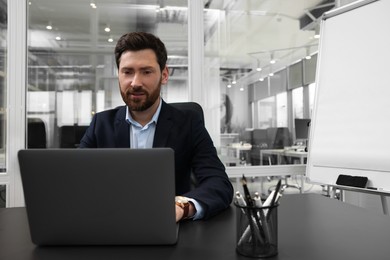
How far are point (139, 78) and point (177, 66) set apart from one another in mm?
1747

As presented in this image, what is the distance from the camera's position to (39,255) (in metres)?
0.67

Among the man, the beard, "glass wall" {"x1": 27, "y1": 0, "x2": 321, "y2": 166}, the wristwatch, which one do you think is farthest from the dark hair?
"glass wall" {"x1": 27, "y1": 0, "x2": 321, "y2": 166}

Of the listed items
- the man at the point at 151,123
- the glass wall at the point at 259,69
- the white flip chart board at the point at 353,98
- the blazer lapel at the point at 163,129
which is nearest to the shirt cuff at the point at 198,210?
the man at the point at 151,123

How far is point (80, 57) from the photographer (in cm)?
290

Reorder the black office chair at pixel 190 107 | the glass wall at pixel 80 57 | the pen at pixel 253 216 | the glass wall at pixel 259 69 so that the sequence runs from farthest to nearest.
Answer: the glass wall at pixel 259 69
the glass wall at pixel 80 57
the black office chair at pixel 190 107
the pen at pixel 253 216

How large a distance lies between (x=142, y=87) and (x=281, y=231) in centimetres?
71

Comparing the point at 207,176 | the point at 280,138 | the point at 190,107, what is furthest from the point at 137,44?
the point at 280,138

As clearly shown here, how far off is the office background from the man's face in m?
1.58

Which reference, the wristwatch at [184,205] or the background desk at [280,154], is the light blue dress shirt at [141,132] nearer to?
the wristwatch at [184,205]

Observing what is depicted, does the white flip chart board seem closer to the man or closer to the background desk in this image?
the background desk

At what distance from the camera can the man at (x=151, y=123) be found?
1.21 metres

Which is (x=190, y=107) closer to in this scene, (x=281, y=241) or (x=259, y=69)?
(x=281, y=241)

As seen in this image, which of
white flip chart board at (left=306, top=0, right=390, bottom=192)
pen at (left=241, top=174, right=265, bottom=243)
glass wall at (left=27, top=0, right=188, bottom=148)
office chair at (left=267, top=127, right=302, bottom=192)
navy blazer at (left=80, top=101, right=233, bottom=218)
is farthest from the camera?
office chair at (left=267, top=127, right=302, bottom=192)

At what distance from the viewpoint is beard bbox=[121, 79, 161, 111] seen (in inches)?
48.1
